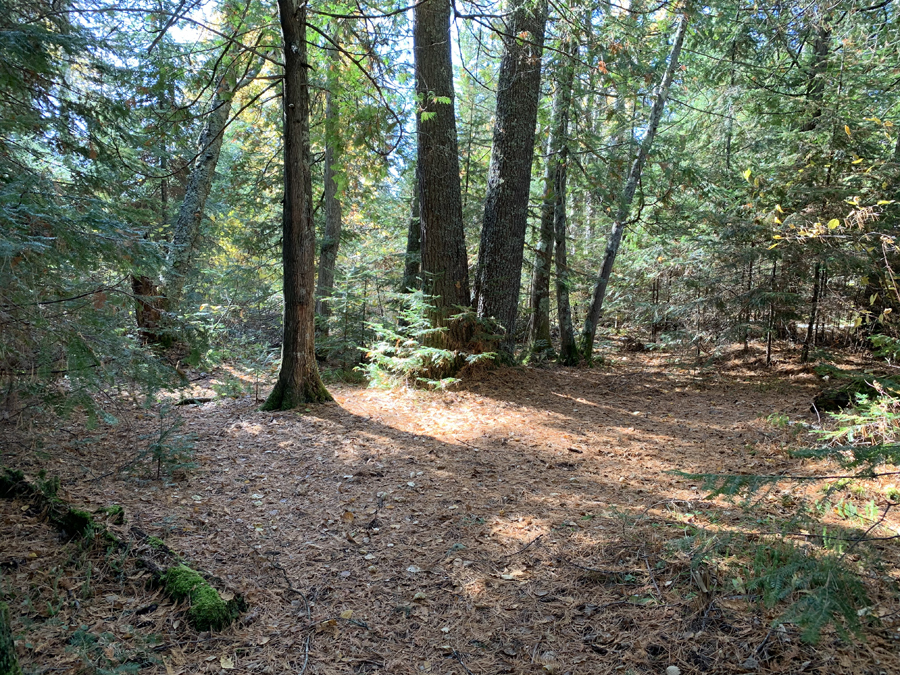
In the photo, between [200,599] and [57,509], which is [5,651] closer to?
[200,599]

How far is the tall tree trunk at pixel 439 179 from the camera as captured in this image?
7.56 m

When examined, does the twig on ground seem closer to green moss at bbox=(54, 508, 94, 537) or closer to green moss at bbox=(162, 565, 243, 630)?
green moss at bbox=(162, 565, 243, 630)

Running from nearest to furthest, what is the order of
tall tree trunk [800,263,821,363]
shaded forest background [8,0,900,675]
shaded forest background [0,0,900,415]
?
shaded forest background [8,0,900,675], shaded forest background [0,0,900,415], tall tree trunk [800,263,821,363]

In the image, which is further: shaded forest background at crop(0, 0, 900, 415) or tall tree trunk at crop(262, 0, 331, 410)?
tall tree trunk at crop(262, 0, 331, 410)

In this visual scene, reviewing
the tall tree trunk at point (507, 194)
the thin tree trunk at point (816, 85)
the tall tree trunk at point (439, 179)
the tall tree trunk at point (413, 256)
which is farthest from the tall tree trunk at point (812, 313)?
the tall tree trunk at point (413, 256)

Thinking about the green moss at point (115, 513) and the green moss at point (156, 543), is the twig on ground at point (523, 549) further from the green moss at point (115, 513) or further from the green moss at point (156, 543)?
the green moss at point (115, 513)

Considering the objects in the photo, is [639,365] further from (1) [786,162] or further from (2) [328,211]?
(2) [328,211]

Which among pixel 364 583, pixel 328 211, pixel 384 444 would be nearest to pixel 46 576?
pixel 364 583

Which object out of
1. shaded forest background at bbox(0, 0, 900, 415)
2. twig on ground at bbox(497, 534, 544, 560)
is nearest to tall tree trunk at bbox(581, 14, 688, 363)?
shaded forest background at bbox(0, 0, 900, 415)

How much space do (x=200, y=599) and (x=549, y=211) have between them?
9.39m

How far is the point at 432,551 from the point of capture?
3.52 meters

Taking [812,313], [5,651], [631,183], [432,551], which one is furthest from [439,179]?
[5,651]

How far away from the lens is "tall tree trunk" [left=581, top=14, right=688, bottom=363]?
8953 mm

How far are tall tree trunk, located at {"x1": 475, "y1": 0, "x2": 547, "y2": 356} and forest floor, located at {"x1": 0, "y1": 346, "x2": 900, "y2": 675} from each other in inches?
106
